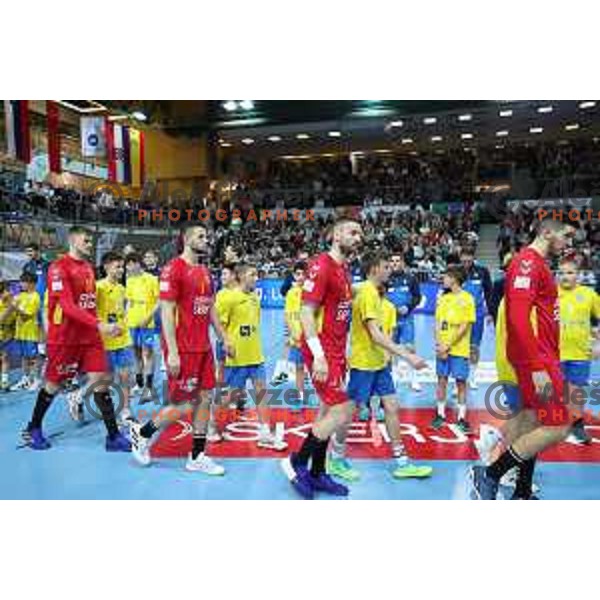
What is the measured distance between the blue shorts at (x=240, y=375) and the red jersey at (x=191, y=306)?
57 cm

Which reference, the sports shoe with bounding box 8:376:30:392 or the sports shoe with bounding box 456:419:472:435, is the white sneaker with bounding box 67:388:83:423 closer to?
the sports shoe with bounding box 8:376:30:392

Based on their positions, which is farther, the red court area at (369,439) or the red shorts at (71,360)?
the red shorts at (71,360)

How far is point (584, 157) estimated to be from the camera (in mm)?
17422

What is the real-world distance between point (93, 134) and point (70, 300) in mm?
6339

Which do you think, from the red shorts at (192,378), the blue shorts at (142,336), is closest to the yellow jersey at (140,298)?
the blue shorts at (142,336)

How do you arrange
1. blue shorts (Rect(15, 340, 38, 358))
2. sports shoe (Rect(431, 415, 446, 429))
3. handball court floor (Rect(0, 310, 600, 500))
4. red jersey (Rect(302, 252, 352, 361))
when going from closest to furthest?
red jersey (Rect(302, 252, 352, 361))
handball court floor (Rect(0, 310, 600, 500))
sports shoe (Rect(431, 415, 446, 429))
blue shorts (Rect(15, 340, 38, 358))

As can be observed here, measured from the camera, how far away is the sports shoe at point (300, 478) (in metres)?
3.75

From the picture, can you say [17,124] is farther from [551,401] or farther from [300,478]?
[551,401]

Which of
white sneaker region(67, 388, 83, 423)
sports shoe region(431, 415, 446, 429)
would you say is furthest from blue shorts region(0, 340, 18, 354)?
sports shoe region(431, 415, 446, 429)

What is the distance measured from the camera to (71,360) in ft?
15.7

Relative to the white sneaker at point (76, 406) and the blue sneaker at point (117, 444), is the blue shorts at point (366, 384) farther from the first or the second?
the white sneaker at point (76, 406)

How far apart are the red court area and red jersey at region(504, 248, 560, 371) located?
1337 mm

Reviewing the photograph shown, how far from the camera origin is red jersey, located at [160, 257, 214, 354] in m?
4.11

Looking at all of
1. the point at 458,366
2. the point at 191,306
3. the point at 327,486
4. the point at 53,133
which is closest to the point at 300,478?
the point at 327,486
